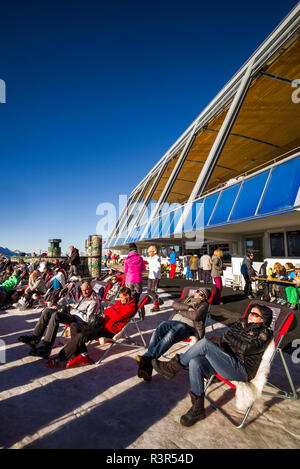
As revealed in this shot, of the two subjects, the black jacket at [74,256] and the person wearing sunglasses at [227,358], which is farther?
the black jacket at [74,256]

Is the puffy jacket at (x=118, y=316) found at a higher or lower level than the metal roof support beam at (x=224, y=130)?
lower

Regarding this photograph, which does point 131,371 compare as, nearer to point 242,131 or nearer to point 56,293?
point 56,293

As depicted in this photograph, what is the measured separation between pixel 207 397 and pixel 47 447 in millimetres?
1567

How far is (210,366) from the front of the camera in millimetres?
2322

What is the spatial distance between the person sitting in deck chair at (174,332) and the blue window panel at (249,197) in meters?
4.01

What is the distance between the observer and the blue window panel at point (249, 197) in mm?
6582

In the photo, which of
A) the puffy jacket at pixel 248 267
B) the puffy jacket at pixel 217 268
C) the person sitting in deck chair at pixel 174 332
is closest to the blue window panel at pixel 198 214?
the puffy jacket at pixel 217 268

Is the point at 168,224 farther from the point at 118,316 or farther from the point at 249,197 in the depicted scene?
the point at 118,316

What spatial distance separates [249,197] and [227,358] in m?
5.75

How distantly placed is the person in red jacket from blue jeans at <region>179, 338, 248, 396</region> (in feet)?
4.89

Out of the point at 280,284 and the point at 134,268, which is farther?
the point at 280,284

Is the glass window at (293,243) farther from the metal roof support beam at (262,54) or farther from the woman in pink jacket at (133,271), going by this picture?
the metal roof support beam at (262,54)

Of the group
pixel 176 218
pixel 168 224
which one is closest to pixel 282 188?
pixel 176 218

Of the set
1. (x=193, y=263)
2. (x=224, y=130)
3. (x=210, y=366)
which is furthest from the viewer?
(x=193, y=263)
